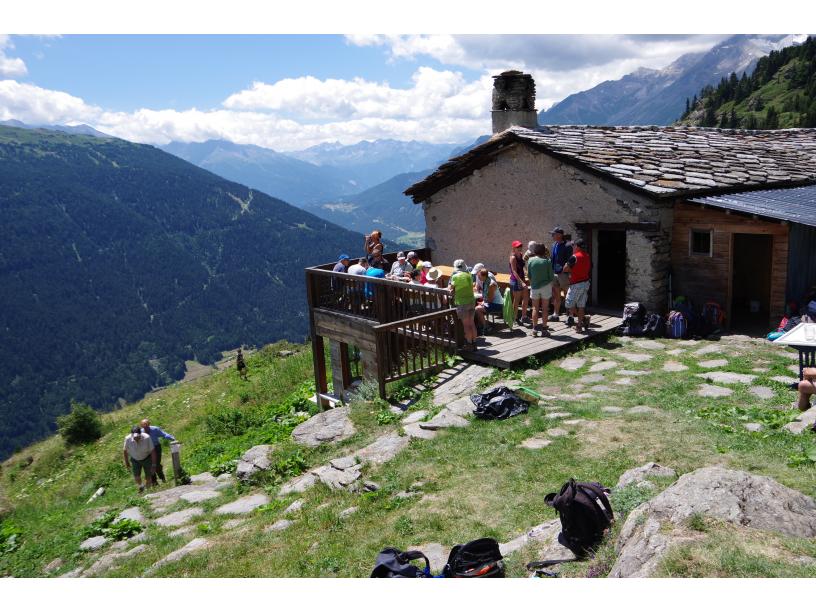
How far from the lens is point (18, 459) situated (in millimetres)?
31078

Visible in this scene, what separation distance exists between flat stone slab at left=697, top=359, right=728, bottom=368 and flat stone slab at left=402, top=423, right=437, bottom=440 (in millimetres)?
4689

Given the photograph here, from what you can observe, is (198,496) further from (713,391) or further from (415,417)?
(713,391)

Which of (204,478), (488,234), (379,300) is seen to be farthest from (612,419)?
(488,234)

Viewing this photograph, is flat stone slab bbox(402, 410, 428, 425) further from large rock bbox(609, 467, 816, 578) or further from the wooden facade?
the wooden facade

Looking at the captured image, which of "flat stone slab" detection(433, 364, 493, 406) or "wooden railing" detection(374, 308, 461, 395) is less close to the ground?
"wooden railing" detection(374, 308, 461, 395)

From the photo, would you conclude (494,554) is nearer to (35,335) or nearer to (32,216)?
(35,335)

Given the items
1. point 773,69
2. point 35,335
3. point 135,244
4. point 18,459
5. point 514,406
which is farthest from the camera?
point 135,244

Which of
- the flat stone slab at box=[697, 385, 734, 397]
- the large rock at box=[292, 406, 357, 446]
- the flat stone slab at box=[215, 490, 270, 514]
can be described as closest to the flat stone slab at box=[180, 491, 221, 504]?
the flat stone slab at box=[215, 490, 270, 514]

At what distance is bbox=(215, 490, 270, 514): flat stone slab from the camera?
8.59 meters

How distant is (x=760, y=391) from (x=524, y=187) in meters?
8.02

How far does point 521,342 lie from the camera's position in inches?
454

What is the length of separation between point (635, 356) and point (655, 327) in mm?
1468

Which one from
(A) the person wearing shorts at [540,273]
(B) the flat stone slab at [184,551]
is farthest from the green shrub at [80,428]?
(A) the person wearing shorts at [540,273]

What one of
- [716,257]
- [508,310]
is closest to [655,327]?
[716,257]
